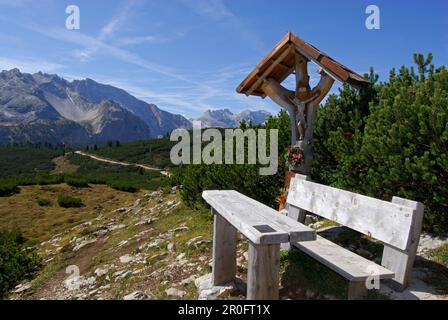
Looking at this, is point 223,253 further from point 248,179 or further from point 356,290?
point 248,179

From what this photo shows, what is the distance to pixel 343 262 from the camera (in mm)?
4074

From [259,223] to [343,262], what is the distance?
45.9 inches

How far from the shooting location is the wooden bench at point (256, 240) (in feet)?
11.7

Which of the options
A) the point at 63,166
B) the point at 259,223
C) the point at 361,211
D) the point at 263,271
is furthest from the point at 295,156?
the point at 63,166

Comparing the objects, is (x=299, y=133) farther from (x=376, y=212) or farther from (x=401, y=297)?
(x=401, y=297)

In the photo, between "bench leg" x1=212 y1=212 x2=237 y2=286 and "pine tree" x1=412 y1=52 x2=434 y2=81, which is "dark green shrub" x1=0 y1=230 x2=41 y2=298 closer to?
"bench leg" x1=212 y1=212 x2=237 y2=286

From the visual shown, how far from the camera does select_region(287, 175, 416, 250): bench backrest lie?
12.7 feet

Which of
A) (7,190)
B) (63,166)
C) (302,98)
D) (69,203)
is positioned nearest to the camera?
(302,98)

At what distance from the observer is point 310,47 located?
23.2ft

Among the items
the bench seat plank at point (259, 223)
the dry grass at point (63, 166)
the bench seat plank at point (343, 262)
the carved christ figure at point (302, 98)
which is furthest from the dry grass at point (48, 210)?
the dry grass at point (63, 166)

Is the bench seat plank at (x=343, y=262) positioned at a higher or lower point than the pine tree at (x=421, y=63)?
lower

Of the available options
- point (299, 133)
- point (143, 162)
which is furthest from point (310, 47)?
point (143, 162)

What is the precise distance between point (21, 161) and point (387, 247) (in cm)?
12439

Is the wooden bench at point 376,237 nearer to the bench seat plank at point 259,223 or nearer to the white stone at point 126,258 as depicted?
the bench seat plank at point 259,223
